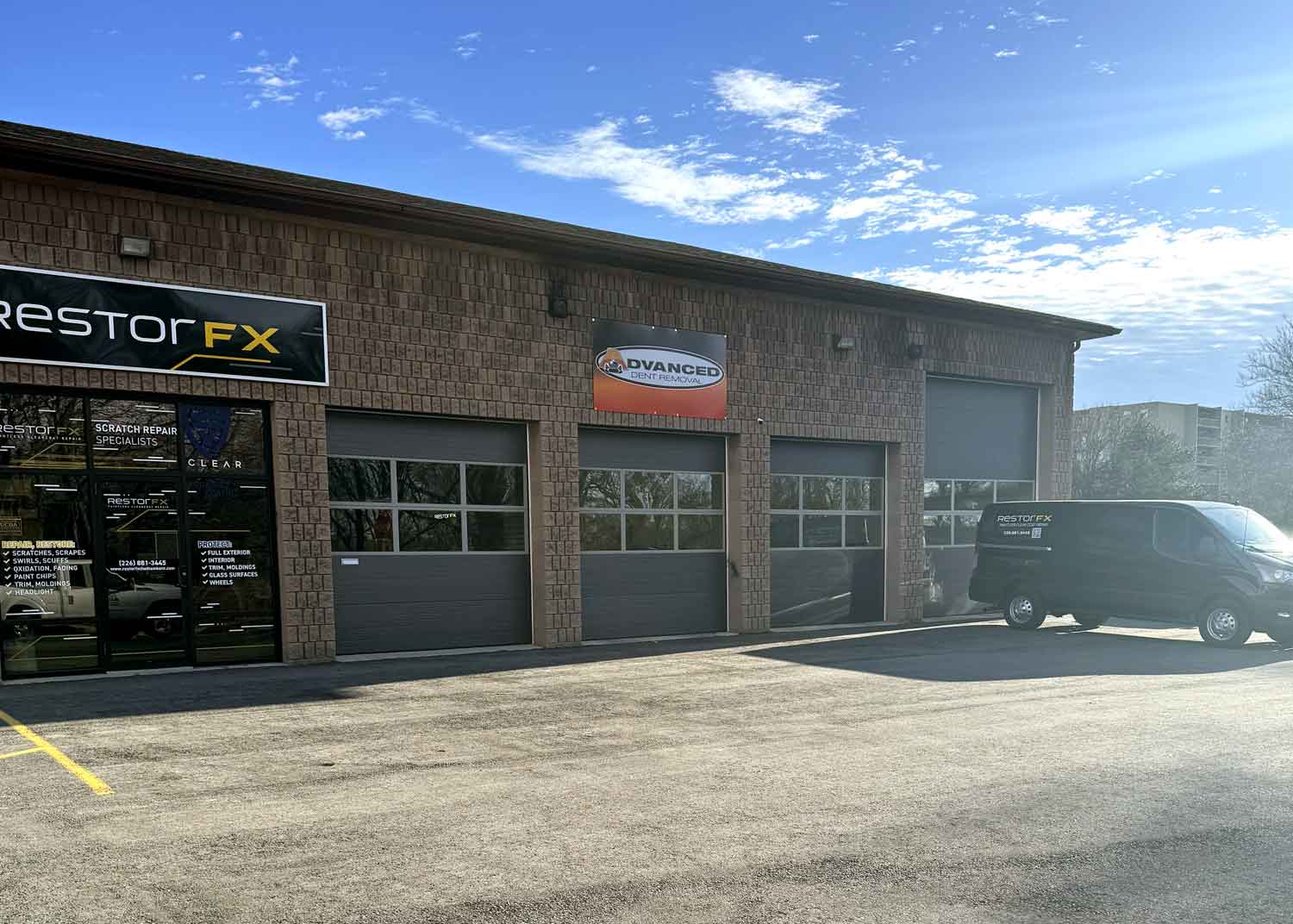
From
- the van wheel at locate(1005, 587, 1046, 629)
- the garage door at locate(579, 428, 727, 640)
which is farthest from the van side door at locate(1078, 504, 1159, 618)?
the garage door at locate(579, 428, 727, 640)

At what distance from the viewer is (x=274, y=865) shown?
4.82 metres

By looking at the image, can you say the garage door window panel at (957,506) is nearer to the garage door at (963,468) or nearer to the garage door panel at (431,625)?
the garage door at (963,468)

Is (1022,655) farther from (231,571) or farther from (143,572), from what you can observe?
(143,572)

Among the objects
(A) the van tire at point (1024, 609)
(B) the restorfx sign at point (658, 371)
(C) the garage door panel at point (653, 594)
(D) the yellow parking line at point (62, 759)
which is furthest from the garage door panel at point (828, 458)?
(D) the yellow parking line at point (62, 759)

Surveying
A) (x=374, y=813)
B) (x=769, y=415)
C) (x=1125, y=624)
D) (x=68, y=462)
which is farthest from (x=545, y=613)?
(x=1125, y=624)

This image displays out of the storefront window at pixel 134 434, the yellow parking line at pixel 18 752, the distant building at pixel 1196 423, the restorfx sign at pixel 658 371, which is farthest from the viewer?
the distant building at pixel 1196 423

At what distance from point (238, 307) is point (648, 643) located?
24.1ft

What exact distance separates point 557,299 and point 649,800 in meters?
9.31

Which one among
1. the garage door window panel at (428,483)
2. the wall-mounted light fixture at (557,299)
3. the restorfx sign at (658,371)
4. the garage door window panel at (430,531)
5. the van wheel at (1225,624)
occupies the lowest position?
the van wheel at (1225,624)

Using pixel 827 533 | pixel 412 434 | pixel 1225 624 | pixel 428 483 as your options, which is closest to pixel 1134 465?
pixel 827 533

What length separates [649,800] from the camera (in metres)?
6.06

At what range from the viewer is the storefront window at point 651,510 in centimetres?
1484

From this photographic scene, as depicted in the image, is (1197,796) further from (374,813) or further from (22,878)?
(22,878)

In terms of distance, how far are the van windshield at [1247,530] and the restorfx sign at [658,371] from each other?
7394 mm
